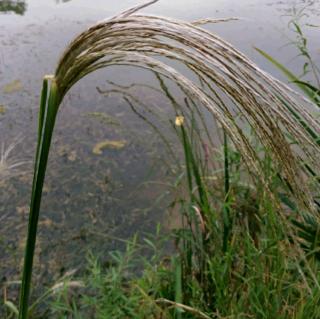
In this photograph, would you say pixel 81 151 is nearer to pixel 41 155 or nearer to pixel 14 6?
pixel 41 155

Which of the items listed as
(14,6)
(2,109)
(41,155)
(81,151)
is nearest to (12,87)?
(2,109)

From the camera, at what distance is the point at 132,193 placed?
2.97 meters

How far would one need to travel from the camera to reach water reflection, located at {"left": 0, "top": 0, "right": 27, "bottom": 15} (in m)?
5.70

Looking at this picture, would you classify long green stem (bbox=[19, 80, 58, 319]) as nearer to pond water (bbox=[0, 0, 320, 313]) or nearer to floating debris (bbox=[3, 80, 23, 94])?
pond water (bbox=[0, 0, 320, 313])

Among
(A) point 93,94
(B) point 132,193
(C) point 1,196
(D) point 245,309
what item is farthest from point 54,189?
(D) point 245,309

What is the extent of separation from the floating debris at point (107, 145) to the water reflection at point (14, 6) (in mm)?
3100

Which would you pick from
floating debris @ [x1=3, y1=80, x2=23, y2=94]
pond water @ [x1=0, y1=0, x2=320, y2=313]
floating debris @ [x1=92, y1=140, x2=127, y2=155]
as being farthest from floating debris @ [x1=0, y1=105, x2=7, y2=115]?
floating debris @ [x1=92, y1=140, x2=127, y2=155]

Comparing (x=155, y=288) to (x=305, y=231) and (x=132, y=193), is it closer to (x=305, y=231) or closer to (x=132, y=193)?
(x=305, y=231)

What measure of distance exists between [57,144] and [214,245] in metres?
2.07

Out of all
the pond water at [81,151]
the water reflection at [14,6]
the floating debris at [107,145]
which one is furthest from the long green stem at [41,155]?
the water reflection at [14,6]

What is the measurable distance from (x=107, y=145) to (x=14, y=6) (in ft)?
11.2

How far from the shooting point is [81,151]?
130 inches

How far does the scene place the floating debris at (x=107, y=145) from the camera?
3.33 metres

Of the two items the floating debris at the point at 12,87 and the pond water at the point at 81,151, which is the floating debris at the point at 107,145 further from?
the floating debris at the point at 12,87
